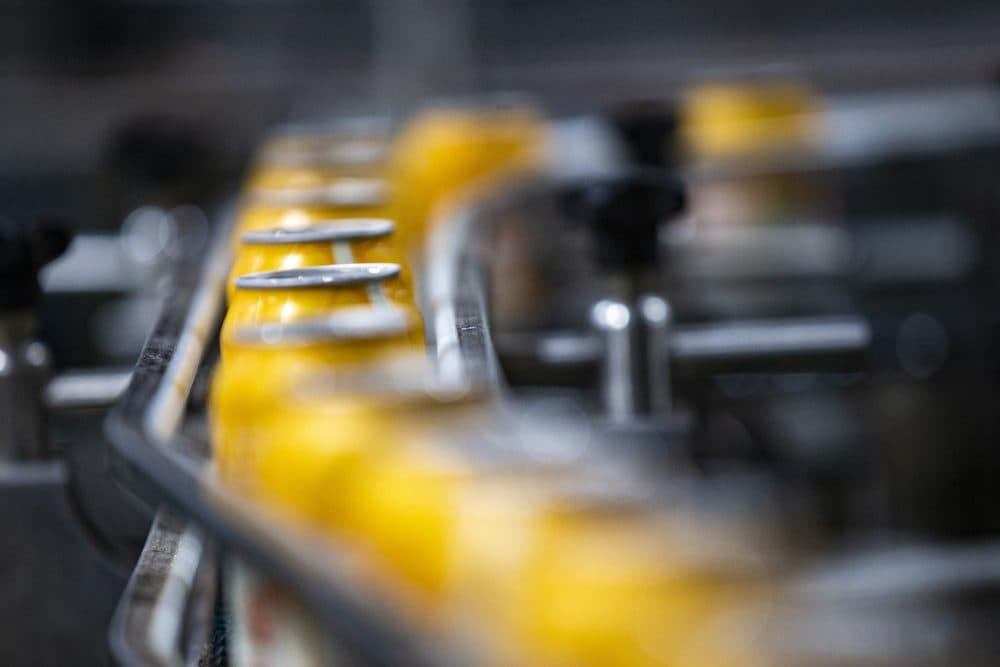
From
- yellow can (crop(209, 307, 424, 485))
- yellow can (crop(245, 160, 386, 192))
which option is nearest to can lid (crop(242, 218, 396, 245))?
yellow can (crop(209, 307, 424, 485))

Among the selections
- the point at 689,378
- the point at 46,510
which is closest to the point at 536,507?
the point at 46,510

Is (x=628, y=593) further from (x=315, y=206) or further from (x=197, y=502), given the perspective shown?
(x=315, y=206)

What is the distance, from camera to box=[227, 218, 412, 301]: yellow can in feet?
2.47

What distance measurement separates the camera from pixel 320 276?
677mm

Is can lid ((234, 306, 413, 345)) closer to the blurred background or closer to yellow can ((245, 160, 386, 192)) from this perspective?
the blurred background

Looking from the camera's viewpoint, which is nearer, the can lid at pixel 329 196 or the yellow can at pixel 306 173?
the can lid at pixel 329 196

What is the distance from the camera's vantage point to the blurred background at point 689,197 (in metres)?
1.30

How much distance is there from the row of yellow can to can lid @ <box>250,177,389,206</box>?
0.63 ft

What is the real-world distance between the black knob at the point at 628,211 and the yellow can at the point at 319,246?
0.28 metres

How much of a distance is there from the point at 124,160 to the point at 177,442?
1.48 m

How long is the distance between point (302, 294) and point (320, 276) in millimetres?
12

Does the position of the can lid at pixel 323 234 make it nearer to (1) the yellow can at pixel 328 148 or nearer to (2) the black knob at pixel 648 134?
(1) the yellow can at pixel 328 148

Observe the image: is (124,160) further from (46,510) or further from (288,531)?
(288,531)

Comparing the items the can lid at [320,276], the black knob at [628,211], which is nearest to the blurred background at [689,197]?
the can lid at [320,276]
